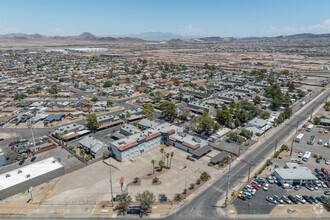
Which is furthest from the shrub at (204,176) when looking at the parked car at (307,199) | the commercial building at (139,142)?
the commercial building at (139,142)

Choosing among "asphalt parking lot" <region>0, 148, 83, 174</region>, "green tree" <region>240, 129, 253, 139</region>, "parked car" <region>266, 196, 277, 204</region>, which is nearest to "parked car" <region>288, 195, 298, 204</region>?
"parked car" <region>266, 196, 277, 204</region>

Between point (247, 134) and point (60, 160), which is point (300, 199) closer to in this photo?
point (247, 134)

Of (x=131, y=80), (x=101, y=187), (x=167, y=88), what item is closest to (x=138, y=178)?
(x=101, y=187)

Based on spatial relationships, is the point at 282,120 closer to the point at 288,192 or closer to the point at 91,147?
the point at 288,192

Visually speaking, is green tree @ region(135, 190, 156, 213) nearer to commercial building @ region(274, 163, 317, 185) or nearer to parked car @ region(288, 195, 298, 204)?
parked car @ region(288, 195, 298, 204)

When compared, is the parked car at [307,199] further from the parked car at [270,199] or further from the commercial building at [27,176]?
the commercial building at [27,176]

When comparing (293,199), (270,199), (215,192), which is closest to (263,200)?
(270,199)
